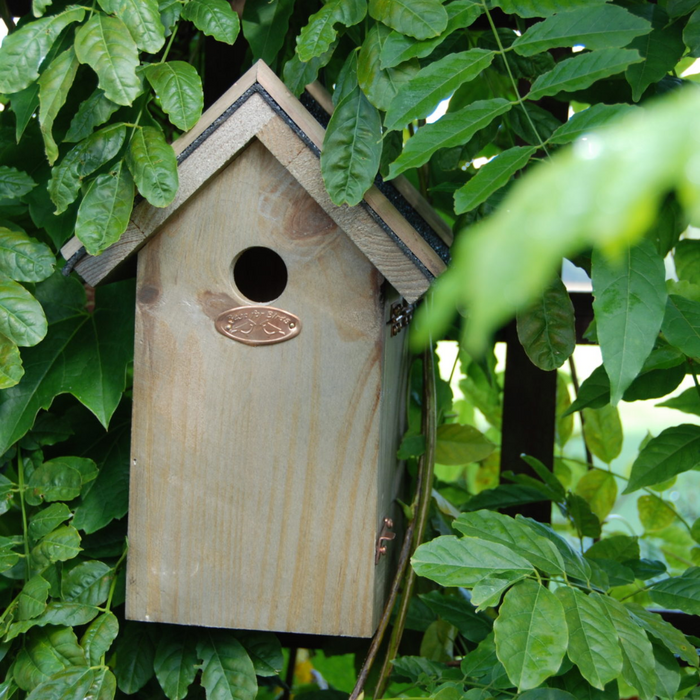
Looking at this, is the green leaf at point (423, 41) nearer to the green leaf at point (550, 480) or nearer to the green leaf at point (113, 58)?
the green leaf at point (113, 58)

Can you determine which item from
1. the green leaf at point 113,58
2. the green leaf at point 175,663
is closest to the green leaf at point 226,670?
the green leaf at point 175,663

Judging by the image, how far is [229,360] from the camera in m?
0.86

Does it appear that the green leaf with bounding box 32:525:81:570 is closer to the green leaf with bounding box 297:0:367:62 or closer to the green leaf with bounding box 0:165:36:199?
the green leaf with bounding box 0:165:36:199

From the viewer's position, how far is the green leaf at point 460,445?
3.73 feet

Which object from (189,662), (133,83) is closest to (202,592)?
(189,662)

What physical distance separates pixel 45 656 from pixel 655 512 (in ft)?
3.28

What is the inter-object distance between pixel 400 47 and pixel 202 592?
645mm

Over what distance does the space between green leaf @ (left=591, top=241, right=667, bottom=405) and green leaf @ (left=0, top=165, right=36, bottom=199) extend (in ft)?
2.27

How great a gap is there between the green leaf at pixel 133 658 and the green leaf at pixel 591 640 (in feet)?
1.76

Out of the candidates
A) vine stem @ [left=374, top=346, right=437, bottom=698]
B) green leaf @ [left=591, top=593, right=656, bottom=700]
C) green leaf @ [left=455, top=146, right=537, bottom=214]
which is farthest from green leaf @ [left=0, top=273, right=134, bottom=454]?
green leaf @ [left=591, top=593, right=656, bottom=700]

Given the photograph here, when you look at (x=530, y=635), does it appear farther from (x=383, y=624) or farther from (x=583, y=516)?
(x=583, y=516)

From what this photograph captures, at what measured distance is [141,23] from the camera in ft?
2.59

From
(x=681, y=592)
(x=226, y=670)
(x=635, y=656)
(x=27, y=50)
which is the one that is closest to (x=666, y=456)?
(x=681, y=592)

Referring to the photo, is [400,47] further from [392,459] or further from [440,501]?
[440,501]
